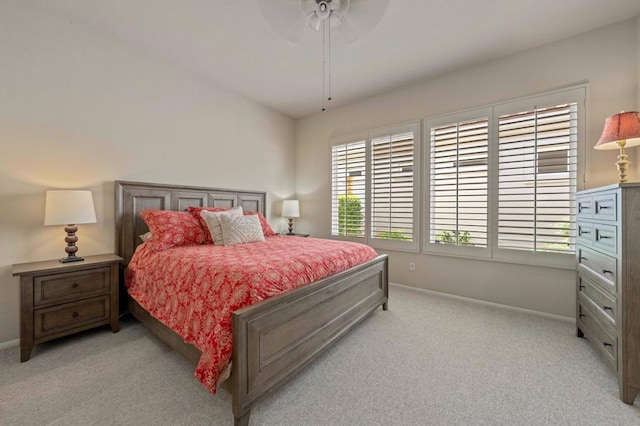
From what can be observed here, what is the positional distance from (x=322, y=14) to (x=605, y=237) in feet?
8.74

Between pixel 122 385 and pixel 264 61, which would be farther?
pixel 264 61

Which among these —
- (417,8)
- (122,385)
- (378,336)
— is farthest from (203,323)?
(417,8)

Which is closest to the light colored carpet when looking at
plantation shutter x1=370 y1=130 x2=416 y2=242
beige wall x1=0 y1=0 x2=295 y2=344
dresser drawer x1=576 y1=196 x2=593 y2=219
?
beige wall x1=0 y1=0 x2=295 y2=344

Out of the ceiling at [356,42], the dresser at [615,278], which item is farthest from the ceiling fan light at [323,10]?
the dresser at [615,278]

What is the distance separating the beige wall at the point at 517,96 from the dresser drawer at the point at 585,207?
48cm

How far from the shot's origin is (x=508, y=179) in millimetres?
2852

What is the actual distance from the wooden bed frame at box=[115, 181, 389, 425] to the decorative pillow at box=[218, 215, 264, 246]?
0.86 meters

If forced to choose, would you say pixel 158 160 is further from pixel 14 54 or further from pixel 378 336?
pixel 378 336

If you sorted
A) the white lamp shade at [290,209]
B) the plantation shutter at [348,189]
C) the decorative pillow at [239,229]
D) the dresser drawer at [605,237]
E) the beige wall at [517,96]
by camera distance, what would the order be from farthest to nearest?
1. the white lamp shade at [290,209]
2. the plantation shutter at [348,189]
3. the decorative pillow at [239,229]
4. the beige wall at [517,96]
5. the dresser drawer at [605,237]

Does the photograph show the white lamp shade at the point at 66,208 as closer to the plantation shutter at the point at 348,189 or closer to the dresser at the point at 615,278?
the plantation shutter at the point at 348,189

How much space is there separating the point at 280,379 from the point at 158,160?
2.79 metres

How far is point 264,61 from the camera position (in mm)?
3070

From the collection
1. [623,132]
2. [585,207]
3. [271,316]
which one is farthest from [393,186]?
[271,316]

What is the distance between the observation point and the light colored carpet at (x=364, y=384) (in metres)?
1.45
